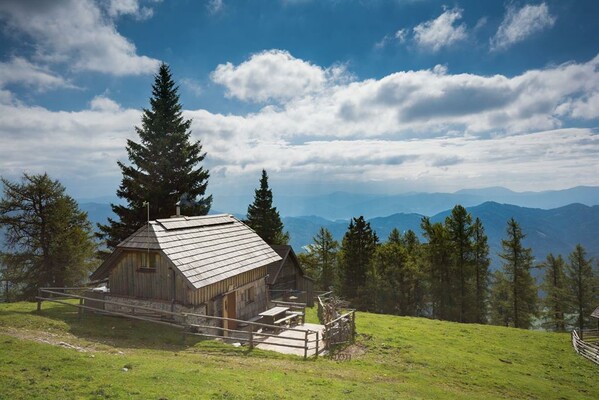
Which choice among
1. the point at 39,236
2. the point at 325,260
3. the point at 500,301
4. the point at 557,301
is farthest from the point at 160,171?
the point at 557,301

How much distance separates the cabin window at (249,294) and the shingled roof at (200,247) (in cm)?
198

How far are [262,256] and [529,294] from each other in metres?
33.5

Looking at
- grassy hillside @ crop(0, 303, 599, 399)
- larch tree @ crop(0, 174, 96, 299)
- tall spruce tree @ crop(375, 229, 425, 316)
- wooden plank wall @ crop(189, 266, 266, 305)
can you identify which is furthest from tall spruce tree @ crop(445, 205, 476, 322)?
Result: larch tree @ crop(0, 174, 96, 299)

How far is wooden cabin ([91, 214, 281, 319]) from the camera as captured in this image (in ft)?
67.5

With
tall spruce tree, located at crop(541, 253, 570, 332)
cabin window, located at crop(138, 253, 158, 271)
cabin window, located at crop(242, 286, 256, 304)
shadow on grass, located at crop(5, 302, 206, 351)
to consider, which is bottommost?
tall spruce tree, located at crop(541, 253, 570, 332)

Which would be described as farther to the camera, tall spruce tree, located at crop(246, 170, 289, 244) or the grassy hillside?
tall spruce tree, located at crop(246, 170, 289, 244)

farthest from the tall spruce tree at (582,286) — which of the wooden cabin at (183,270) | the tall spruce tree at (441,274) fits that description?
the wooden cabin at (183,270)

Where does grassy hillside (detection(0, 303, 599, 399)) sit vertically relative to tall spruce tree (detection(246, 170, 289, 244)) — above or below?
below

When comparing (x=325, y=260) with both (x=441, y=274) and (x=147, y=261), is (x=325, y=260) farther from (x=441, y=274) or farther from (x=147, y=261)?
(x=147, y=261)

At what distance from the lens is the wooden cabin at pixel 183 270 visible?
20578mm

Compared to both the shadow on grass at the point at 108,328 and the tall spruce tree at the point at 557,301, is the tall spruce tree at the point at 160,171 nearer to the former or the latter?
the shadow on grass at the point at 108,328

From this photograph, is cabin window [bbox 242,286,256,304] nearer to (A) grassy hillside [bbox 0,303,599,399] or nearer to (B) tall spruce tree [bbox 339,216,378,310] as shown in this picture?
(A) grassy hillside [bbox 0,303,599,399]

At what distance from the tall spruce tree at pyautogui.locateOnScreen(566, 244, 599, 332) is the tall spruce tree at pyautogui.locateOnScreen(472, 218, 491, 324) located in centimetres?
1069

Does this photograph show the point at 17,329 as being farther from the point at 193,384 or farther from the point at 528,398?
the point at 528,398
